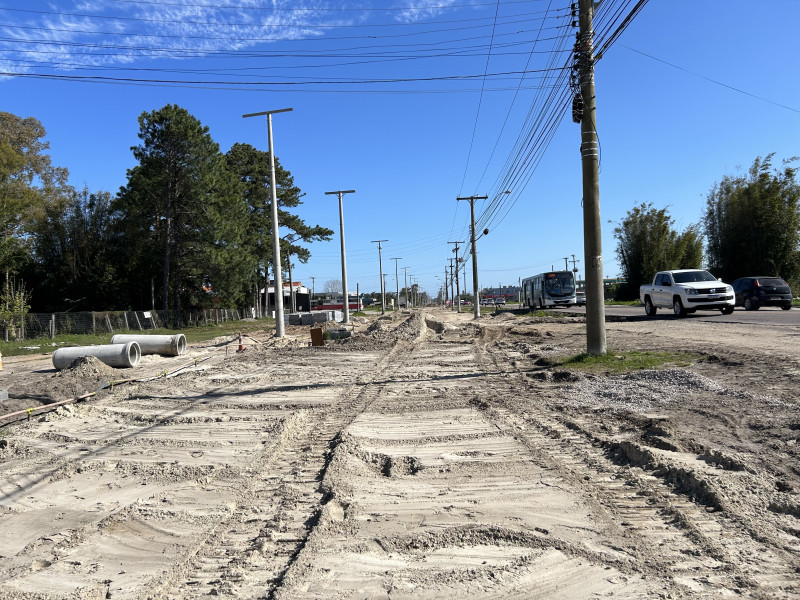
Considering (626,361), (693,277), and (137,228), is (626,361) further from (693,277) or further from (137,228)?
(137,228)

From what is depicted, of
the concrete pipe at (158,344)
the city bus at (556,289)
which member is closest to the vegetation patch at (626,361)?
the concrete pipe at (158,344)

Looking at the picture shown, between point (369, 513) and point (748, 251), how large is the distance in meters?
46.1

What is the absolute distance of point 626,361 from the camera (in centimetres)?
1108

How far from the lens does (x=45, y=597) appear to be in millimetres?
3307

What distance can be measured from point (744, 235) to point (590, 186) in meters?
36.9

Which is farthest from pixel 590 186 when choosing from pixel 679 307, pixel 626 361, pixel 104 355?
pixel 679 307

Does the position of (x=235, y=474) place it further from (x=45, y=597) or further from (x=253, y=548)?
(x=45, y=597)

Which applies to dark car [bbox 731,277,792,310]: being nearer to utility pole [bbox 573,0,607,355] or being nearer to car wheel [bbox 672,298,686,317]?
car wheel [bbox 672,298,686,317]

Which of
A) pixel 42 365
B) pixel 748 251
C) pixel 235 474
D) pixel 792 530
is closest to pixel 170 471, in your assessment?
pixel 235 474

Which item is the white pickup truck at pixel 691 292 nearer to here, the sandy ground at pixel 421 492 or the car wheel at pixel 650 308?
the car wheel at pixel 650 308

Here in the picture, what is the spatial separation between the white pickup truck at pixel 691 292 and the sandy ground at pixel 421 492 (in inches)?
550

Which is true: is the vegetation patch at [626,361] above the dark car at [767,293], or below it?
below

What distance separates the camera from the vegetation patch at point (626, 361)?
10.4m

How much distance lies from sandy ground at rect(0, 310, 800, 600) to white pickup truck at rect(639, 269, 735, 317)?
1396 centimetres
